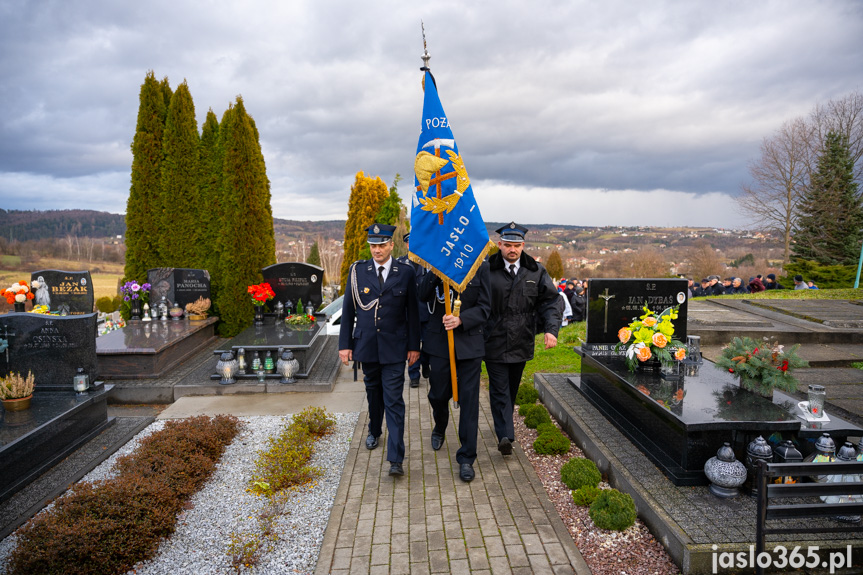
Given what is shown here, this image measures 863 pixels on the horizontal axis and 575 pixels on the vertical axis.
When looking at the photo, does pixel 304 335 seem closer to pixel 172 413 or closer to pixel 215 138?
pixel 172 413

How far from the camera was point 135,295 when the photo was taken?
10.9 m

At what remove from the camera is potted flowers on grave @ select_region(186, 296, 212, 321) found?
10.9m

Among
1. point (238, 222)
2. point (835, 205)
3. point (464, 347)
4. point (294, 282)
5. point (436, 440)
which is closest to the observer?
point (464, 347)

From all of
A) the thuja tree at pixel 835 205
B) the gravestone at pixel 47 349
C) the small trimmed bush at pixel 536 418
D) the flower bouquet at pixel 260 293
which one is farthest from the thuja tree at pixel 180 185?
the thuja tree at pixel 835 205

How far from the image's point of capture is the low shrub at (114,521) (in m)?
3.35

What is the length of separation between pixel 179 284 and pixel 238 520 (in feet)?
27.6

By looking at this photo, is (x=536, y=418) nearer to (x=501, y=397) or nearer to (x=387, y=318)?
(x=501, y=397)

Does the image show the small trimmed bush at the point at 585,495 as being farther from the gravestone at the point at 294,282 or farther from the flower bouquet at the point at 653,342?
the gravestone at the point at 294,282

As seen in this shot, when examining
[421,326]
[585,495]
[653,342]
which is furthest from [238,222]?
[585,495]

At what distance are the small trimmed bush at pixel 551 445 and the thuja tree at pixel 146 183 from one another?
34.7 ft

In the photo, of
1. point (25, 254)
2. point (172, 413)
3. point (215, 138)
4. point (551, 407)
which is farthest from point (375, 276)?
point (25, 254)

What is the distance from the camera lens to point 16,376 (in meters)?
5.83

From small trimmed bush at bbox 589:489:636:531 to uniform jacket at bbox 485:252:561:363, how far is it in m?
1.54

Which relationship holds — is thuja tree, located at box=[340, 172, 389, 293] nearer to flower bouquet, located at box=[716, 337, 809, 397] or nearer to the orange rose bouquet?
the orange rose bouquet
